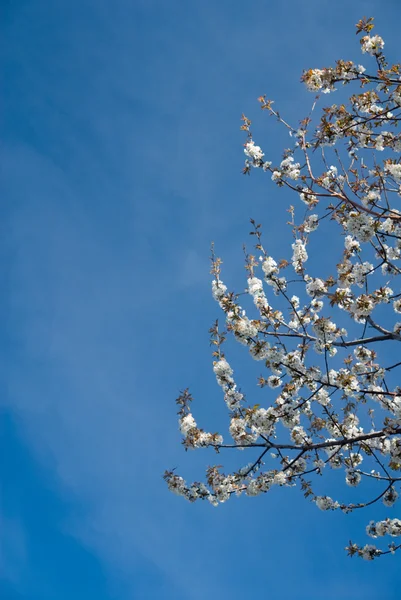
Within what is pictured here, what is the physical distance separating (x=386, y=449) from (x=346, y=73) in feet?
21.2

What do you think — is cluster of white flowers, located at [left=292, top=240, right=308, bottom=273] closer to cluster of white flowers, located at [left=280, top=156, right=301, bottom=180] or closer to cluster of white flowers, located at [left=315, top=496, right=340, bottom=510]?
cluster of white flowers, located at [left=280, top=156, right=301, bottom=180]

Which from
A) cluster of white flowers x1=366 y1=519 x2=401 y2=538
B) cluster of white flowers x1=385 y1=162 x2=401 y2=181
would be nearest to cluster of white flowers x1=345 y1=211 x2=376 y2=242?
cluster of white flowers x1=385 y1=162 x2=401 y2=181

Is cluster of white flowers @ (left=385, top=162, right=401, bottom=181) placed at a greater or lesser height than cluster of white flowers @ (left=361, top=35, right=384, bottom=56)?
lesser

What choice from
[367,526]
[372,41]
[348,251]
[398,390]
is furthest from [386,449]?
[372,41]

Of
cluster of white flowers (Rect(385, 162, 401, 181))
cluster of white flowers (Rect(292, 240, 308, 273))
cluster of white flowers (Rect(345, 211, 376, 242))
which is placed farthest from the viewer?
cluster of white flowers (Rect(292, 240, 308, 273))

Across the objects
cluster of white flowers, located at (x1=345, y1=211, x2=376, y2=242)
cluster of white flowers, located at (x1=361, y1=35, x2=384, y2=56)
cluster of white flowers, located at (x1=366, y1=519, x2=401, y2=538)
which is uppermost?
cluster of white flowers, located at (x1=361, y1=35, x2=384, y2=56)

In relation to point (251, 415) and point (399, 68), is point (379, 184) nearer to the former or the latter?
point (399, 68)

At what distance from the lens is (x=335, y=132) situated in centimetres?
782

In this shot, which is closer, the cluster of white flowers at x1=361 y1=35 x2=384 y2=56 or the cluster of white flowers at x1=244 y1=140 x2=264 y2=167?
the cluster of white flowers at x1=361 y1=35 x2=384 y2=56

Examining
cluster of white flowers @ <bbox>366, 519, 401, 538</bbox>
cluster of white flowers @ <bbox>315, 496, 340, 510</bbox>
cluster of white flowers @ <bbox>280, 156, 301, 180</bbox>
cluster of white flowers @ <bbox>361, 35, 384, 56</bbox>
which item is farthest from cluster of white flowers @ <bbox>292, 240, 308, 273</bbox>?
cluster of white flowers @ <bbox>366, 519, 401, 538</bbox>

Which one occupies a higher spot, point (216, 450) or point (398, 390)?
point (398, 390)

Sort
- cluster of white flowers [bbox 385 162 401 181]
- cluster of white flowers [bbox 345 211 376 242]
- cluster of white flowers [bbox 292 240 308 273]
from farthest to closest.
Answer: cluster of white flowers [bbox 292 240 308 273] → cluster of white flowers [bbox 385 162 401 181] → cluster of white flowers [bbox 345 211 376 242]

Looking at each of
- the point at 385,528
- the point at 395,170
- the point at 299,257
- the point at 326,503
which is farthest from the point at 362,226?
the point at 385,528

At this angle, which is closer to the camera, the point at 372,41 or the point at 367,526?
the point at 372,41
